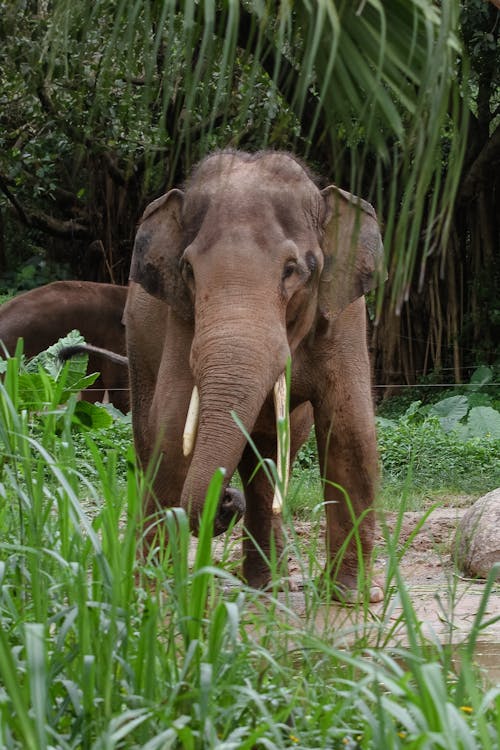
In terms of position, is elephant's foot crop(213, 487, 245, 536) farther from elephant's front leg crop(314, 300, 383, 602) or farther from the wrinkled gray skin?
elephant's front leg crop(314, 300, 383, 602)

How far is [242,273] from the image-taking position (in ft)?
16.9

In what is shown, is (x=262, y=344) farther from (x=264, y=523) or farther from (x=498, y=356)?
(x=498, y=356)

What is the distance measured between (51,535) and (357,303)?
2.83m

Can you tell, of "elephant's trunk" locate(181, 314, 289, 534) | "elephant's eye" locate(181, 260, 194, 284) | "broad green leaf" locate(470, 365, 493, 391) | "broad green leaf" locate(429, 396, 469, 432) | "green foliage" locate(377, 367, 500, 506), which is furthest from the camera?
"broad green leaf" locate(470, 365, 493, 391)

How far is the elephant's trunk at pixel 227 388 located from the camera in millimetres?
4691

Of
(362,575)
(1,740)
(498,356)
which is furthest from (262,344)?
(498,356)

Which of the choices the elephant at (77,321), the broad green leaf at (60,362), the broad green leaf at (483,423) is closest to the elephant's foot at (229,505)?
the broad green leaf at (60,362)

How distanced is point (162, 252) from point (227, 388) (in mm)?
1027

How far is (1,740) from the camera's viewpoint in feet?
7.20

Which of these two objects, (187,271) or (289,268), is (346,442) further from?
(187,271)

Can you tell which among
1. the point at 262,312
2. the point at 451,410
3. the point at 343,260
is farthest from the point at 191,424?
the point at 451,410

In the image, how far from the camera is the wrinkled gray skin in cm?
502

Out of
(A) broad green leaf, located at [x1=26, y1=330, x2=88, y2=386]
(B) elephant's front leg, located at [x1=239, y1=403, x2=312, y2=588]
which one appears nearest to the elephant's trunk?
(B) elephant's front leg, located at [x1=239, y1=403, x2=312, y2=588]

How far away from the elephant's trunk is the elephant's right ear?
1.67ft
